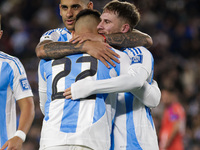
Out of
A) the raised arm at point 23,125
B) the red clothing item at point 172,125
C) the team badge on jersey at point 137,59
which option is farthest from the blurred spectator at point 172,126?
the team badge on jersey at point 137,59

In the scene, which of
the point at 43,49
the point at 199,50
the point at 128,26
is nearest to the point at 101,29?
the point at 128,26

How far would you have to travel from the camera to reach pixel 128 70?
3.16 meters

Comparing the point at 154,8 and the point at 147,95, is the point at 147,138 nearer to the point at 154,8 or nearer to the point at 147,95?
the point at 147,95

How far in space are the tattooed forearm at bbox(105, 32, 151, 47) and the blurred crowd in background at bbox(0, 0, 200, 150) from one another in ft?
19.9

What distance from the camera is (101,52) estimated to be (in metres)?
3.13

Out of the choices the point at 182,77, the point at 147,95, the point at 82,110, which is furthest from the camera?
the point at 182,77

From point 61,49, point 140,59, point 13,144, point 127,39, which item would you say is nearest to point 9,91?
point 13,144

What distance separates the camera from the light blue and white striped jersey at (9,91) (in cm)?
378

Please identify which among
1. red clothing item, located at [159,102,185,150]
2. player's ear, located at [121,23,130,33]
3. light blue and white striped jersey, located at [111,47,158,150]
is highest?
player's ear, located at [121,23,130,33]

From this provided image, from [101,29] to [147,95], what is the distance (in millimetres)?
737

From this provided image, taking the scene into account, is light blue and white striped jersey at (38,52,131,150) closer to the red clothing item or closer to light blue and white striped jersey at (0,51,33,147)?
light blue and white striped jersey at (0,51,33,147)

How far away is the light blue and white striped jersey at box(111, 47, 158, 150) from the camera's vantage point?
3289 mm

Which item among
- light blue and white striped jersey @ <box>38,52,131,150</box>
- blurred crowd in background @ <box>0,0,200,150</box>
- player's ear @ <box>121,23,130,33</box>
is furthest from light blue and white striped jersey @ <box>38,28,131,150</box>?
blurred crowd in background @ <box>0,0,200,150</box>

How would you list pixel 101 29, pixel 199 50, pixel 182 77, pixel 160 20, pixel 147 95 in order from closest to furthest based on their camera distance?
pixel 147 95
pixel 101 29
pixel 182 77
pixel 199 50
pixel 160 20
